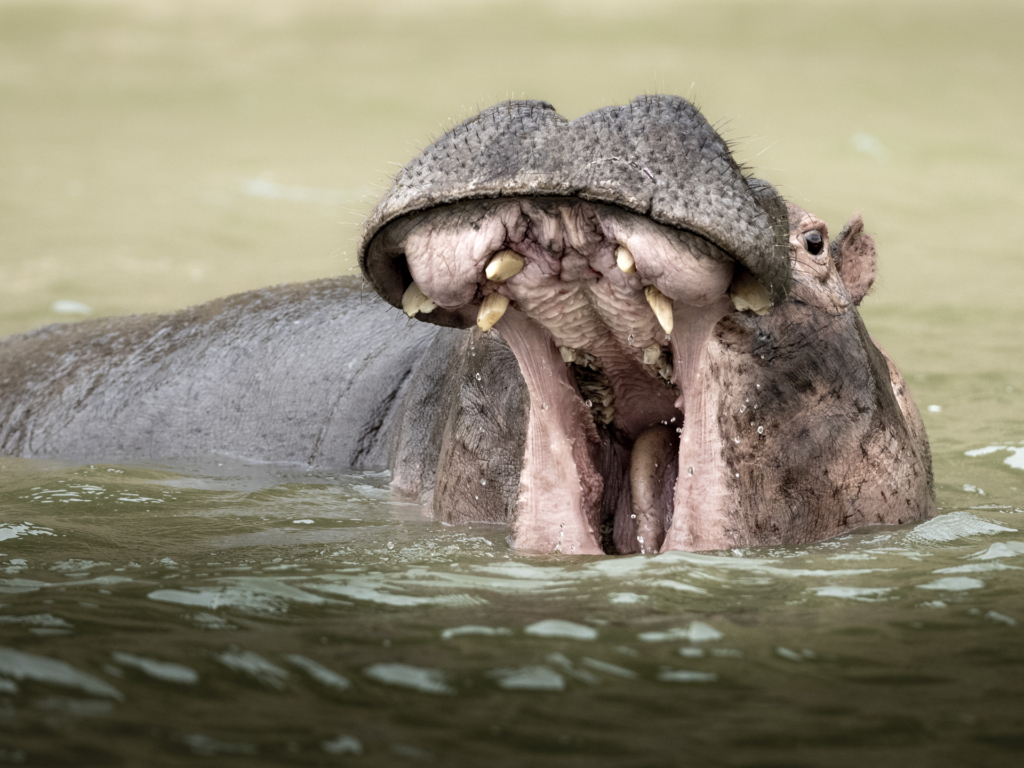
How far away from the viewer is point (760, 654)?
8.73 ft

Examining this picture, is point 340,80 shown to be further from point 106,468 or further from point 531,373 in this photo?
point 531,373

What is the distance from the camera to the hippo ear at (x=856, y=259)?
428 cm

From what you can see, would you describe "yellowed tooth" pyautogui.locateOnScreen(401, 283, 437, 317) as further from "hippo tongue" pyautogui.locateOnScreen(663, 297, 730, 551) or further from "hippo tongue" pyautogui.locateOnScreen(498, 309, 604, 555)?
"hippo tongue" pyautogui.locateOnScreen(663, 297, 730, 551)

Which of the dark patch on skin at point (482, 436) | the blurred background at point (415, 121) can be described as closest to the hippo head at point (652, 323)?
A: the dark patch on skin at point (482, 436)

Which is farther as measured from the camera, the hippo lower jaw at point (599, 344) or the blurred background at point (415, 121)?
the blurred background at point (415, 121)

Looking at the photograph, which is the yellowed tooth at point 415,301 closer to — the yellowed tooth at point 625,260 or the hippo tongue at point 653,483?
the yellowed tooth at point 625,260

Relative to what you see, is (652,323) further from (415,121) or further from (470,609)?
(415,121)

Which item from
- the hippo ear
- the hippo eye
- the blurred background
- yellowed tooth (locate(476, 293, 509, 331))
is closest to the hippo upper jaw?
yellowed tooth (locate(476, 293, 509, 331))

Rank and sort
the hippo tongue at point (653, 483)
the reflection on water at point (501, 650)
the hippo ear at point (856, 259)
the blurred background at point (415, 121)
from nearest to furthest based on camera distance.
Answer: the reflection on water at point (501, 650) < the hippo tongue at point (653, 483) < the hippo ear at point (856, 259) < the blurred background at point (415, 121)

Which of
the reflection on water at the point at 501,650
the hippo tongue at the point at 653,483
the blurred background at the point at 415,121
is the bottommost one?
the reflection on water at the point at 501,650

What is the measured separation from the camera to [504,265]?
3.16 metres

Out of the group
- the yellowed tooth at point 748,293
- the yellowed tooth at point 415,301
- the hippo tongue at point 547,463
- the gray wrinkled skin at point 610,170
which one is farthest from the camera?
the hippo tongue at point 547,463

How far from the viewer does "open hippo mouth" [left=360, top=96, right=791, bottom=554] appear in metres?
3.04

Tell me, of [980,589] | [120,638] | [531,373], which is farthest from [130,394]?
[980,589]
